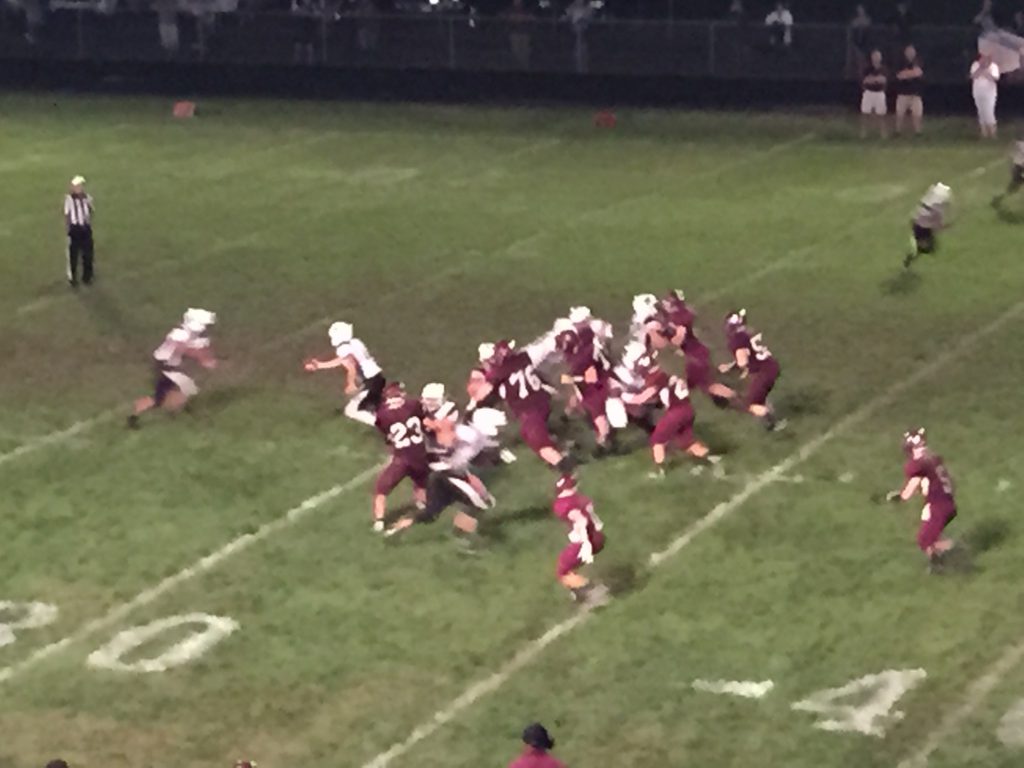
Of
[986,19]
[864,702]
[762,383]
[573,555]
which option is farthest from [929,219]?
[986,19]

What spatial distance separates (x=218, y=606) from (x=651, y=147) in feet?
58.0

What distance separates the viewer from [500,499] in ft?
48.9

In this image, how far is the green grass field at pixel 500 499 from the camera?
37.7 feet

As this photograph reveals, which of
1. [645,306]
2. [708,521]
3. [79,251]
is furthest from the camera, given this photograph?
[79,251]

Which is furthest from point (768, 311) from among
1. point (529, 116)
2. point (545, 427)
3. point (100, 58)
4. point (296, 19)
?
point (100, 58)

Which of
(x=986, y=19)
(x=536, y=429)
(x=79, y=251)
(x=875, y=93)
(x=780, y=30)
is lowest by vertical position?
(x=536, y=429)

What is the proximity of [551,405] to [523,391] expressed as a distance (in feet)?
3.31

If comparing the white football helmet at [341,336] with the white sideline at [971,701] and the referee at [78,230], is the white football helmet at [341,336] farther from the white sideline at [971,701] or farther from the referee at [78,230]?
the white sideline at [971,701]

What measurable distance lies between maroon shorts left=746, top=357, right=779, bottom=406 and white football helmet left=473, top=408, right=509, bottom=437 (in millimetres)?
2548

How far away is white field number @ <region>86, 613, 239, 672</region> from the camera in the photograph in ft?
40.3

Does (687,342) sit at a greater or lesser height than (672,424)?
greater

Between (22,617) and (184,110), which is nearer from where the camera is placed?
(22,617)

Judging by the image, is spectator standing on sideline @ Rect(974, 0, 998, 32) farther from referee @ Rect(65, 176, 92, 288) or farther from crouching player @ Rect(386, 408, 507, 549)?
crouching player @ Rect(386, 408, 507, 549)

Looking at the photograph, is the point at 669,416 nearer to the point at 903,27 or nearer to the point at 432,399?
the point at 432,399
